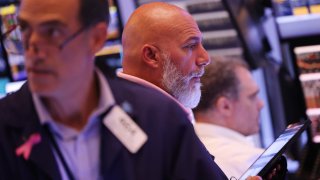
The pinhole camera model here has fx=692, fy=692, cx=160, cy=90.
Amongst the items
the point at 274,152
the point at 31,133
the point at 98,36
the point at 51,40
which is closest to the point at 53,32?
the point at 51,40

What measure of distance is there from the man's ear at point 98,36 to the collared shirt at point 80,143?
12cm

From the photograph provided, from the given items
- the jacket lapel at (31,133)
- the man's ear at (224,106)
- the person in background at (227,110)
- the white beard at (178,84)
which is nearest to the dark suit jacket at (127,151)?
the jacket lapel at (31,133)

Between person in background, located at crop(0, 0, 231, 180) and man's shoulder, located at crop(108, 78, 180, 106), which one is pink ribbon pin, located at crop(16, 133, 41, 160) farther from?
man's shoulder, located at crop(108, 78, 180, 106)

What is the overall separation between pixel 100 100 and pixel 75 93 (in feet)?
0.22

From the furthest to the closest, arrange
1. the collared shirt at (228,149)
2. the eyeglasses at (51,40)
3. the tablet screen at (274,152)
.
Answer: the collared shirt at (228,149)
the tablet screen at (274,152)
the eyeglasses at (51,40)

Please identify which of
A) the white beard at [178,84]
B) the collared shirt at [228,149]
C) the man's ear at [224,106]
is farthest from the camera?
the man's ear at [224,106]

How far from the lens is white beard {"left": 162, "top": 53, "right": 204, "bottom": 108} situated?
2.41 metres

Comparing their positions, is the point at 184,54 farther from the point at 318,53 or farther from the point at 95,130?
the point at 318,53

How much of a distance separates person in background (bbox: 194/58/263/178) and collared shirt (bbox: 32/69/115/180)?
4.81ft

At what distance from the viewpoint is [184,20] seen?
8.09 ft

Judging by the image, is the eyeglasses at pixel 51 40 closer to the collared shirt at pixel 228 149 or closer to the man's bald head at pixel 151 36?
the man's bald head at pixel 151 36

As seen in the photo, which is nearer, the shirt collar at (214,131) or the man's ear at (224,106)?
the shirt collar at (214,131)

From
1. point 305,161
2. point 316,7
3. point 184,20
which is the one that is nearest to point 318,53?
point 316,7

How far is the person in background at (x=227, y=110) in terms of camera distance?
3078mm
